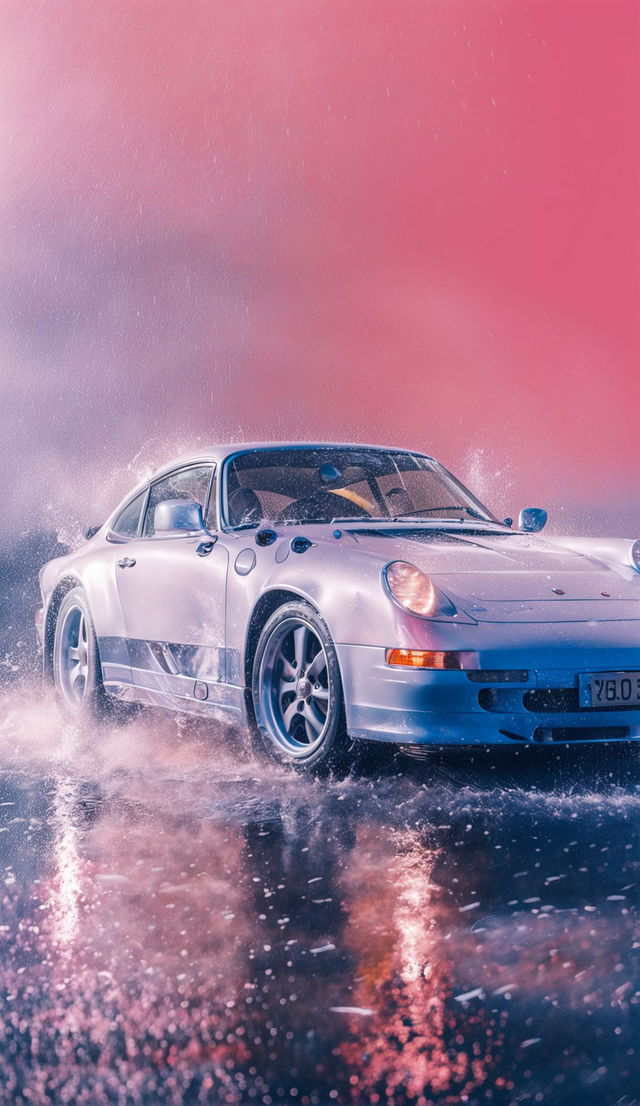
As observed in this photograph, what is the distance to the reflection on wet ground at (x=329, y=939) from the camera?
208cm

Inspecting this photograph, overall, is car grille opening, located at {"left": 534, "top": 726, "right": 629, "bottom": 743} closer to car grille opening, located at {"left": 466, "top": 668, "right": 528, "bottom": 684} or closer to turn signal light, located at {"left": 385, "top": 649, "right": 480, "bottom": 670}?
car grille opening, located at {"left": 466, "top": 668, "right": 528, "bottom": 684}

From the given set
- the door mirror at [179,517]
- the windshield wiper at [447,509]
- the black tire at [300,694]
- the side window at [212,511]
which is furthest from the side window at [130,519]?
the black tire at [300,694]

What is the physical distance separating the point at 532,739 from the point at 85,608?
325cm

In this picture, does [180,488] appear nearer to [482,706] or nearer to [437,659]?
[437,659]

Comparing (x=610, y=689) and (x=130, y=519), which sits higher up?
(x=130, y=519)

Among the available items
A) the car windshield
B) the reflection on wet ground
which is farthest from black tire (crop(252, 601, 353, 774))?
the car windshield

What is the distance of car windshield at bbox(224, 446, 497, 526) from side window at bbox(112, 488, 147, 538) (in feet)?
3.41

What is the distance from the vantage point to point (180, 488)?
6500 millimetres

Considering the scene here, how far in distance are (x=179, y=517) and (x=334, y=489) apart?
0.81 meters

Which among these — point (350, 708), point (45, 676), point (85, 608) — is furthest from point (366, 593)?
point (45, 676)

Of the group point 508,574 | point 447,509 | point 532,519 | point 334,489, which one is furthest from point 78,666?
point 508,574

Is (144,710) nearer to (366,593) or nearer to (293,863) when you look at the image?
(366,593)

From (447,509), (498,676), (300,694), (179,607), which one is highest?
(447,509)

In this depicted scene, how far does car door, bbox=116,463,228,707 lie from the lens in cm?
529
